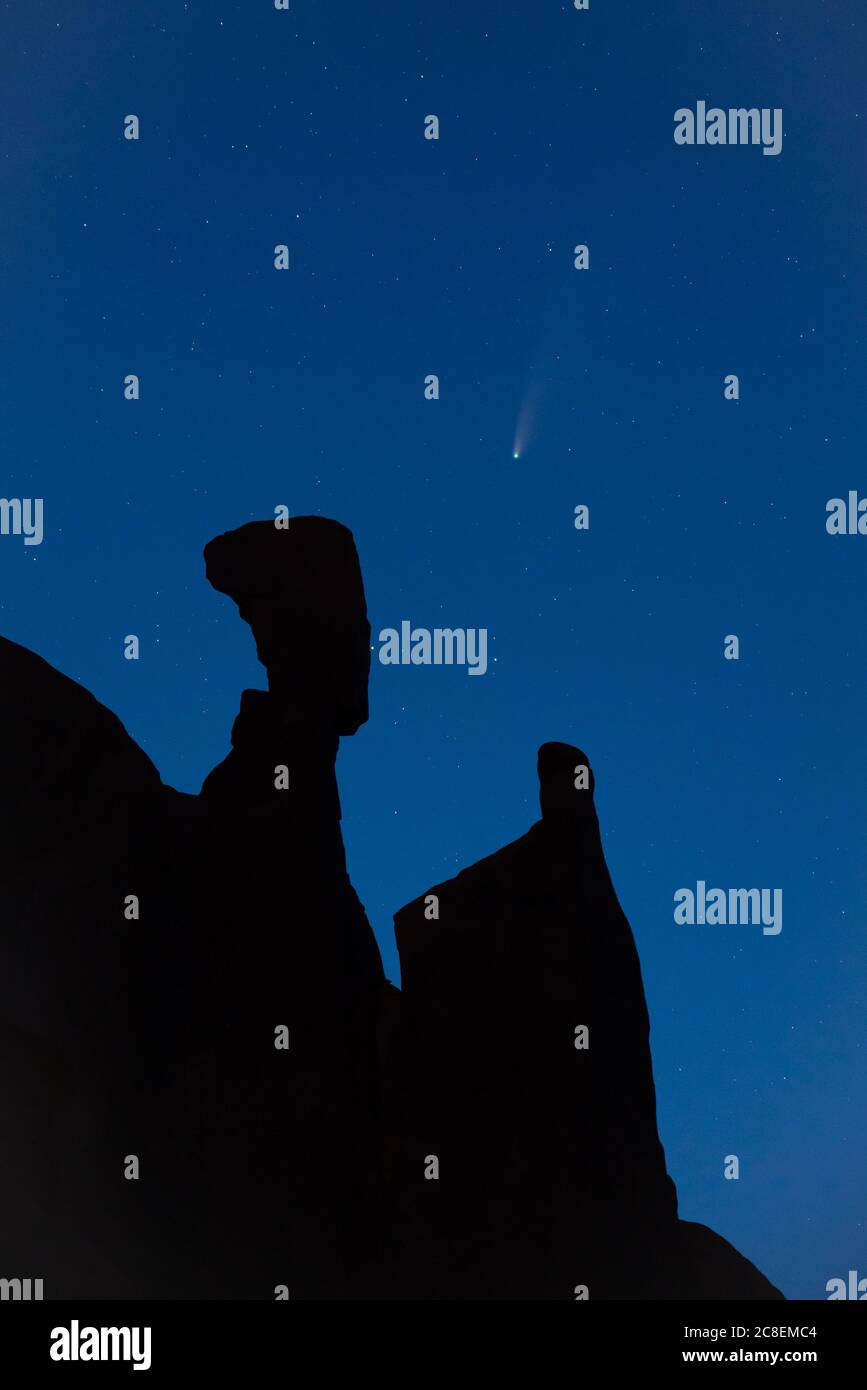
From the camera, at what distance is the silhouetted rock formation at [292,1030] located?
19422 mm

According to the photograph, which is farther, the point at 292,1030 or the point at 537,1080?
the point at 292,1030

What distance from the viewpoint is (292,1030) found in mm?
21734

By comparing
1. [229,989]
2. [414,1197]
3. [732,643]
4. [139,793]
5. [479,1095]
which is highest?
[732,643]

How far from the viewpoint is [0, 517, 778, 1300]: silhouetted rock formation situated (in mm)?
19422

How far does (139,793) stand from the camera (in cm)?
2272

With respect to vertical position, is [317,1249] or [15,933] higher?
[15,933]

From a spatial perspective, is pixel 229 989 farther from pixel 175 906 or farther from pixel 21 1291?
pixel 21 1291

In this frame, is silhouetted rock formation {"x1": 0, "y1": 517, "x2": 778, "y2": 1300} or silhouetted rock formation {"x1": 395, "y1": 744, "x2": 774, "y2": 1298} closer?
silhouetted rock formation {"x1": 0, "y1": 517, "x2": 778, "y2": 1300}

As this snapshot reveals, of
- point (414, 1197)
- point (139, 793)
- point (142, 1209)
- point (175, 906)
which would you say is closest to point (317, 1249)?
point (414, 1197)

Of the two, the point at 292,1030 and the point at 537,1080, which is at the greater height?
the point at 292,1030

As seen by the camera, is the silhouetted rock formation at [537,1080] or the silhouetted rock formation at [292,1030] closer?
the silhouetted rock formation at [292,1030]

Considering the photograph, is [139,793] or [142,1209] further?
[139,793]

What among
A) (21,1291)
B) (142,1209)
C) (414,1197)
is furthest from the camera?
(414,1197)
